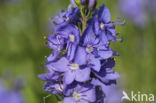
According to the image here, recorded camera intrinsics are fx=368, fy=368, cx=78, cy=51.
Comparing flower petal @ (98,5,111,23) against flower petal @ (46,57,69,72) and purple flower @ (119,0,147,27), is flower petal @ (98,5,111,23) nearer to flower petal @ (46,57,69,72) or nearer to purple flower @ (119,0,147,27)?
flower petal @ (46,57,69,72)

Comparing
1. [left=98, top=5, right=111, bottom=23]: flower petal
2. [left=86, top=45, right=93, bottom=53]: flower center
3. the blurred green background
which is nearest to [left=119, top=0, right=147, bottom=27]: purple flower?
the blurred green background

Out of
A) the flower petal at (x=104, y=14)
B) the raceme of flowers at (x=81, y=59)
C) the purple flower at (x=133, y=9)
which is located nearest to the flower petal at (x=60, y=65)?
the raceme of flowers at (x=81, y=59)

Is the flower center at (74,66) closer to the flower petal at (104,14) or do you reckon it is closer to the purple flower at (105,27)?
the purple flower at (105,27)

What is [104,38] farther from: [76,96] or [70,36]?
[76,96]

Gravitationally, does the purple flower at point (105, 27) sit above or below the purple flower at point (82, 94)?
above

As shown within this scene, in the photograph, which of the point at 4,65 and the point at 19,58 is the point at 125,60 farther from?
the point at 4,65

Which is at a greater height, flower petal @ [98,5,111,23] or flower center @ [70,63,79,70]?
flower petal @ [98,5,111,23]

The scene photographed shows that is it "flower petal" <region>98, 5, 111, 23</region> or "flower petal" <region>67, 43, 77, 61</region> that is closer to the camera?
"flower petal" <region>67, 43, 77, 61</region>

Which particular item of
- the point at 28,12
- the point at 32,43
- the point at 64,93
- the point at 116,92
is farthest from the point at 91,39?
the point at 28,12
